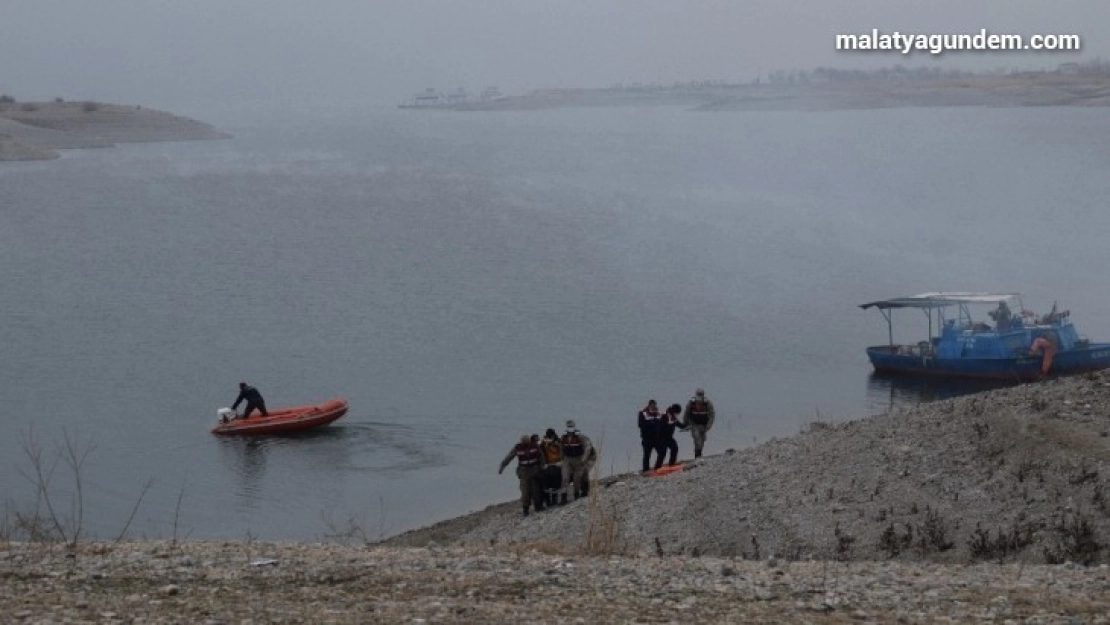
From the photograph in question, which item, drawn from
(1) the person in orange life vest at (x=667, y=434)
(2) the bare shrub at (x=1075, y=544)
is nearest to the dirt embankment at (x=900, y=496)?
(2) the bare shrub at (x=1075, y=544)

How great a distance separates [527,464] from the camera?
15008 mm

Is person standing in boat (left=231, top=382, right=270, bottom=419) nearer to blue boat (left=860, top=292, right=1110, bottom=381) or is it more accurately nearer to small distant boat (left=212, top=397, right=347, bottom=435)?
small distant boat (left=212, top=397, right=347, bottom=435)

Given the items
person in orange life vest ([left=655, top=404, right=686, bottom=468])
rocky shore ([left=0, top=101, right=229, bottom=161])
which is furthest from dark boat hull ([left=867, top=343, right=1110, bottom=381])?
rocky shore ([left=0, top=101, right=229, bottom=161])

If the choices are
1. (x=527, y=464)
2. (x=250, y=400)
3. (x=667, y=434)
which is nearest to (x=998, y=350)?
(x=667, y=434)

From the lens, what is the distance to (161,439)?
24.0m

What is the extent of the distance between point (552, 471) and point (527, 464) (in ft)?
1.01

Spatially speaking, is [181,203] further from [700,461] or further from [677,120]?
[677,120]

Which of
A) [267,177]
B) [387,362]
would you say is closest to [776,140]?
[267,177]

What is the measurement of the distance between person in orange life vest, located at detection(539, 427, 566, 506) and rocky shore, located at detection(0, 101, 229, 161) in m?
75.4

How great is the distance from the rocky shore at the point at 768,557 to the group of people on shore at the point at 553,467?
307 mm

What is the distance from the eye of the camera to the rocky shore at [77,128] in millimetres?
88931

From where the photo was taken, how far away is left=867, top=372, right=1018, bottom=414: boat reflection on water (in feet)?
90.9

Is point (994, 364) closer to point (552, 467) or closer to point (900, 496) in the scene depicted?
point (552, 467)

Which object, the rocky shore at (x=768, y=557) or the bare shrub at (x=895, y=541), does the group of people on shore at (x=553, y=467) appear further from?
the bare shrub at (x=895, y=541)
